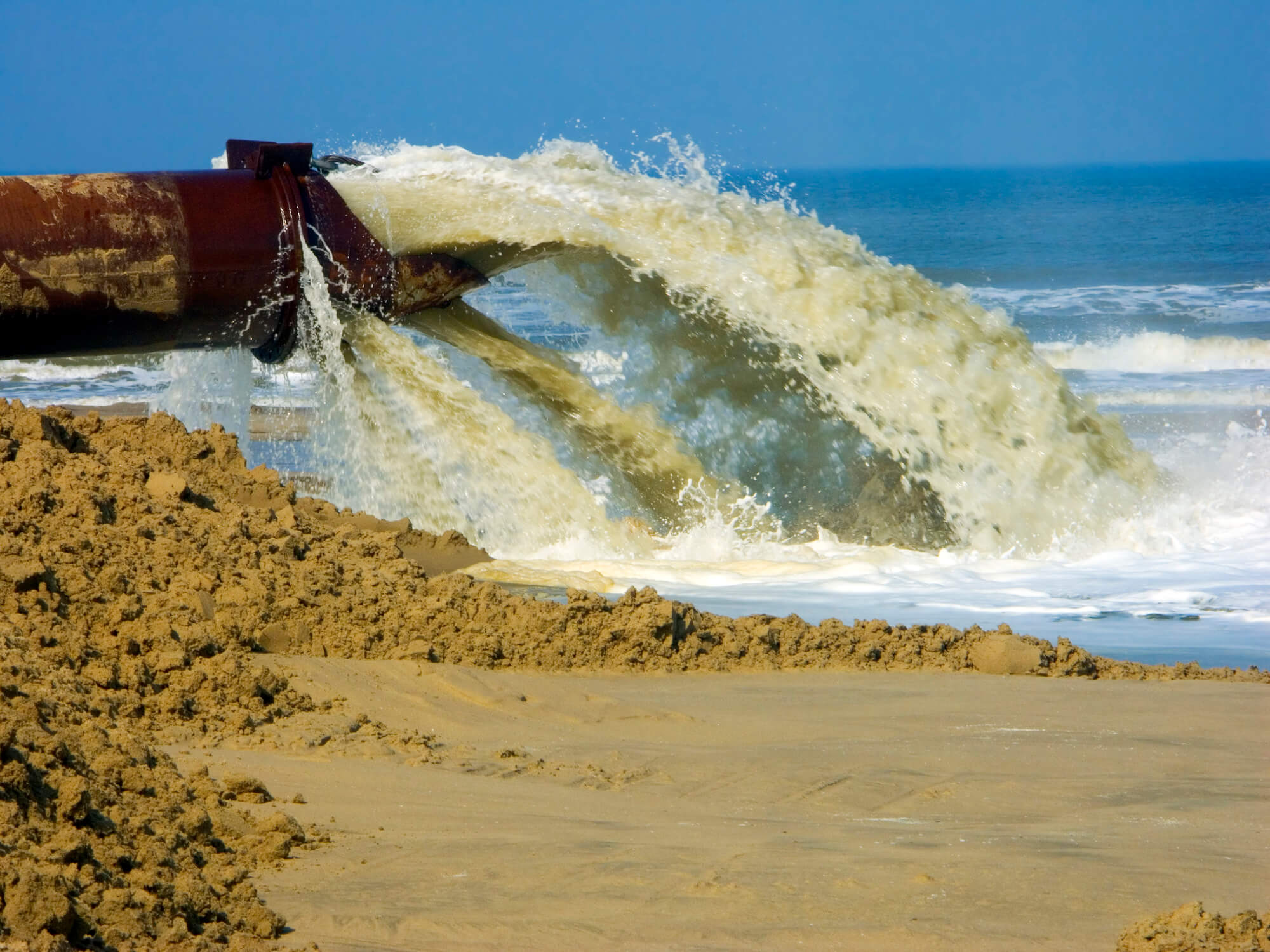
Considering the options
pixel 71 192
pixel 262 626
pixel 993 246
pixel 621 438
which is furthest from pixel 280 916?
pixel 993 246

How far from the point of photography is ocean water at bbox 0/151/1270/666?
6738mm

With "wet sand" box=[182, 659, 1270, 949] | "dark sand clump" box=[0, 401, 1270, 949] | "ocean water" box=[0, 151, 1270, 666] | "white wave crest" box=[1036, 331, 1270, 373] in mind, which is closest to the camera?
"dark sand clump" box=[0, 401, 1270, 949]

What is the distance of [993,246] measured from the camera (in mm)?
42969

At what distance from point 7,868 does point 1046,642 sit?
3873 millimetres

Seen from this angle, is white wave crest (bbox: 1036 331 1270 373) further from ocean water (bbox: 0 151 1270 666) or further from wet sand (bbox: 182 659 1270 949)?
wet sand (bbox: 182 659 1270 949)

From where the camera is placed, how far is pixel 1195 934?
7.52 feet

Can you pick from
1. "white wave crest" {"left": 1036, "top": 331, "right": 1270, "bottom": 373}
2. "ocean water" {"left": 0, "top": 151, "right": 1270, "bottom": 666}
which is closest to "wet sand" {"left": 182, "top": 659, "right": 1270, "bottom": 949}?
"ocean water" {"left": 0, "top": 151, "right": 1270, "bottom": 666}

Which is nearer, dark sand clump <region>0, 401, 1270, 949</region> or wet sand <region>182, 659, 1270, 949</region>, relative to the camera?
dark sand clump <region>0, 401, 1270, 949</region>

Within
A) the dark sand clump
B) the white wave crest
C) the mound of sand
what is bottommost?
the mound of sand

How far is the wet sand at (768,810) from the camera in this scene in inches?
94.6

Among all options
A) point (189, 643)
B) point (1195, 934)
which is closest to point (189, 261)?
point (189, 643)

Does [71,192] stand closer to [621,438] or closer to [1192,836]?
[621,438]

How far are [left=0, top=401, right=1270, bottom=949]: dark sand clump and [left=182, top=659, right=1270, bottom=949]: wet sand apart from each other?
13cm

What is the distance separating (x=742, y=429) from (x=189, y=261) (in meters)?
3.34
